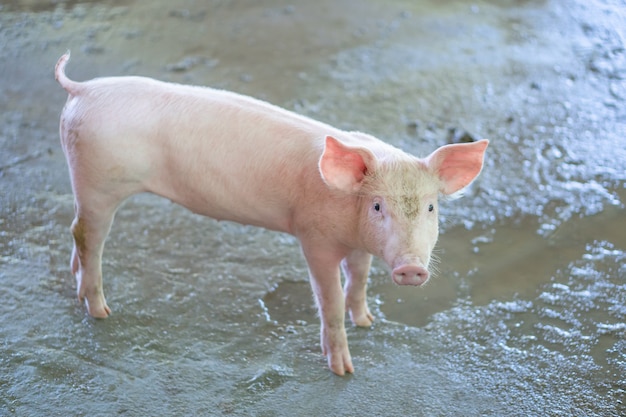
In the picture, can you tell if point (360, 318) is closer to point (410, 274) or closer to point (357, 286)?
point (357, 286)

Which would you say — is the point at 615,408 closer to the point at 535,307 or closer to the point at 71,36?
the point at 535,307

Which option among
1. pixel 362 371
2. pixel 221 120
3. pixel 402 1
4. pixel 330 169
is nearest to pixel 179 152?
pixel 221 120

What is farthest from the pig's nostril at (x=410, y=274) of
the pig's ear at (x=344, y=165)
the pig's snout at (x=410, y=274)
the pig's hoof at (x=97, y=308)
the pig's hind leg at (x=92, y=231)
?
the pig's hoof at (x=97, y=308)

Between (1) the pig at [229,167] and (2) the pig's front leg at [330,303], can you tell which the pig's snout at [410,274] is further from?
(2) the pig's front leg at [330,303]

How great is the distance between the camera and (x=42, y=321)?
3.68 m

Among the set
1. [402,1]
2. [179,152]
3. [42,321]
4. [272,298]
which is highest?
[179,152]

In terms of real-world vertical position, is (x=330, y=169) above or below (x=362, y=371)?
above

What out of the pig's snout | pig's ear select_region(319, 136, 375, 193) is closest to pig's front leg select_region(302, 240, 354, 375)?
pig's ear select_region(319, 136, 375, 193)

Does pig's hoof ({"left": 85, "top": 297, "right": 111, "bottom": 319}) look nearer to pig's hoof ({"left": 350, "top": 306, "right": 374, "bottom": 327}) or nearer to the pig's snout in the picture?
pig's hoof ({"left": 350, "top": 306, "right": 374, "bottom": 327})

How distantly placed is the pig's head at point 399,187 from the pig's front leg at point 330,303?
10.5 inches

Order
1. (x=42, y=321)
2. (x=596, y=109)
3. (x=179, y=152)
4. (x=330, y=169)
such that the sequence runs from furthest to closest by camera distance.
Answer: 1. (x=596, y=109)
2. (x=42, y=321)
3. (x=179, y=152)
4. (x=330, y=169)

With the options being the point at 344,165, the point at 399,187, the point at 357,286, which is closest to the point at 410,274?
the point at 399,187

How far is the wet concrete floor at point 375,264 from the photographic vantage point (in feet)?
11.0

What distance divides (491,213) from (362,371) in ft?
5.55
